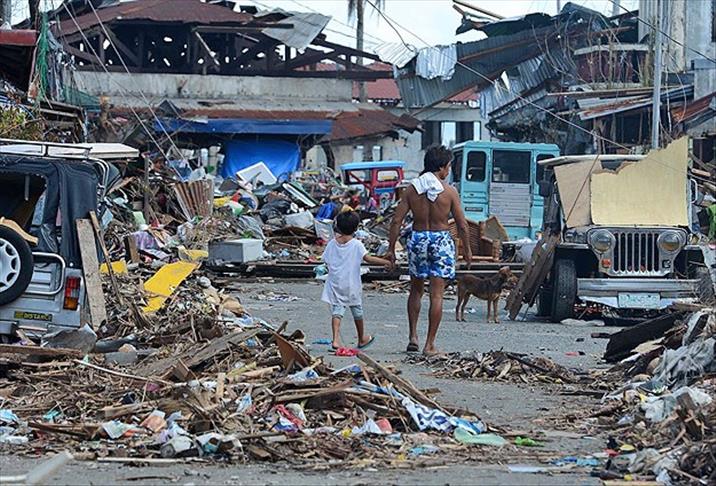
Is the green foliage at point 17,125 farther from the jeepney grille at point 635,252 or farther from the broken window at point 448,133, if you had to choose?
the broken window at point 448,133

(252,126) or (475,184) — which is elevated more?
(252,126)

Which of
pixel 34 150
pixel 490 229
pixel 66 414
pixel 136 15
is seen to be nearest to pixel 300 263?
pixel 490 229

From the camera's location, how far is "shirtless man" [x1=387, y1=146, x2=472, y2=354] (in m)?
12.6

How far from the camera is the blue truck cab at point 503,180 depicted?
1063 inches

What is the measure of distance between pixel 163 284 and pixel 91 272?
195 inches

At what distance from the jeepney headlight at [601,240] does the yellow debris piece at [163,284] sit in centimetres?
540

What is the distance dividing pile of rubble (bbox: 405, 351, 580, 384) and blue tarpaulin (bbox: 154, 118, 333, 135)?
2959cm

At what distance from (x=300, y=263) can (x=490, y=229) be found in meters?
4.01

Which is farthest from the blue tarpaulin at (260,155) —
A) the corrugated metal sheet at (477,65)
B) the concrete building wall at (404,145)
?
the concrete building wall at (404,145)

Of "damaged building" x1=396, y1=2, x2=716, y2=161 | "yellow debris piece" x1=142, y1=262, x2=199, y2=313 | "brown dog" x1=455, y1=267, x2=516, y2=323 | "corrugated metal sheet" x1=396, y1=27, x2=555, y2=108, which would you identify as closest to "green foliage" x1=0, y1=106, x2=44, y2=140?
"yellow debris piece" x1=142, y1=262, x2=199, y2=313

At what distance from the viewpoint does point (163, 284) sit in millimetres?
16297

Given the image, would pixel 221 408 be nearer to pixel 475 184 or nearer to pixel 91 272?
pixel 91 272

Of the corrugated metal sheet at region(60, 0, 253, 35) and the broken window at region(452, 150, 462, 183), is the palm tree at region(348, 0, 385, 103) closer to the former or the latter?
the corrugated metal sheet at region(60, 0, 253, 35)

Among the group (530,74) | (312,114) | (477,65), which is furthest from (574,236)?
(312,114)
